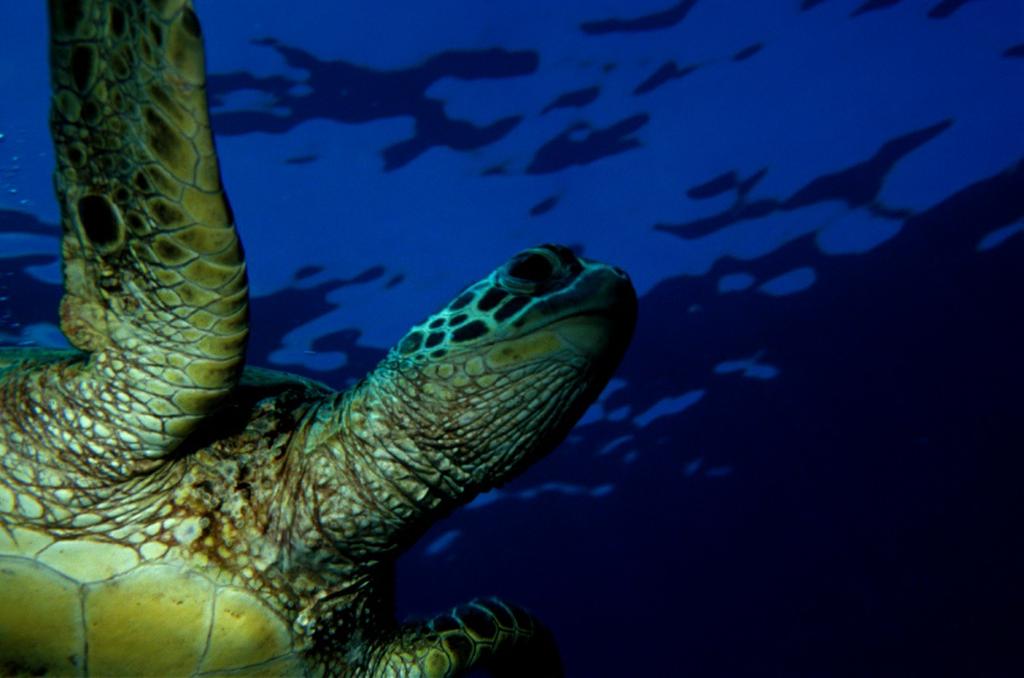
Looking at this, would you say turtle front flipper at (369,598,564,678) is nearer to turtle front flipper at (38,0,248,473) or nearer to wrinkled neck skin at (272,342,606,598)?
wrinkled neck skin at (272,342,606,598)

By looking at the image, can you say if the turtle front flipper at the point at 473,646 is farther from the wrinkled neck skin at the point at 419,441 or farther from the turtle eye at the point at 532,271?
the turtle eye at the point at 532,271

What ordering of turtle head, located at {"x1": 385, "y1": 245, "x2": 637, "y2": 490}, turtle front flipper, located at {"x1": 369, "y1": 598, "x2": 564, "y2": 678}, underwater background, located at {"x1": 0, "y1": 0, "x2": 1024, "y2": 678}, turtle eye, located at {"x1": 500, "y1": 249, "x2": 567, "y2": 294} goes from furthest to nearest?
underwater background, located at {"x1": 0, "y1": 0, "x2": 1024, "y2": 678}, turtle front flipper, located at {"x1": 369, "y1": 598, "x2": 564, "y2": 678}, turtle eye, located at {"x1": 500, "y1": 249, "x2": 567, "y2": 294}, turtle head, located at {"x1": 385, "y1": 245, "x2": 637, "y2": 490}

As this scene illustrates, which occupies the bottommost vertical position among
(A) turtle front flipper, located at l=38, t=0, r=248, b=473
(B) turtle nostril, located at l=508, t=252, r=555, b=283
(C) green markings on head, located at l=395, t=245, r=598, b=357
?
(C) green markings on head, located at l=395, t=245, r=598, b=357

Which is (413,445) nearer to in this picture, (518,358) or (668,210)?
(518,358)

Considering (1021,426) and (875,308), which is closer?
(875,308)

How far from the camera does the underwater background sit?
6.45 m

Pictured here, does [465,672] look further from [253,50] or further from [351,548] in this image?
[253,50]

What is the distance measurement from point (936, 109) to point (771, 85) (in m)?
2.50

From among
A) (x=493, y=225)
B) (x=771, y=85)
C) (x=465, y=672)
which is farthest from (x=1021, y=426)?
(x=465, y=672)

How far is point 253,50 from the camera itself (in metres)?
5.92

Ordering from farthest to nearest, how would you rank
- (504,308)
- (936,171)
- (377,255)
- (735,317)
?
(735,317) → (936,171) → (377,255) → (504,308)

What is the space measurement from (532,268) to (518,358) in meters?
0.33

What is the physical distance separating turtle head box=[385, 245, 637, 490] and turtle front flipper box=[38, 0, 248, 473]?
0.57 metres

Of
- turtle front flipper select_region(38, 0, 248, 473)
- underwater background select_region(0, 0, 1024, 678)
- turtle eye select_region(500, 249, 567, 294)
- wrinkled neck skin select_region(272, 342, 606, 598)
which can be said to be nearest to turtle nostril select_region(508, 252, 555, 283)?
turtle eye select_region(500, 249, 567, 294)
